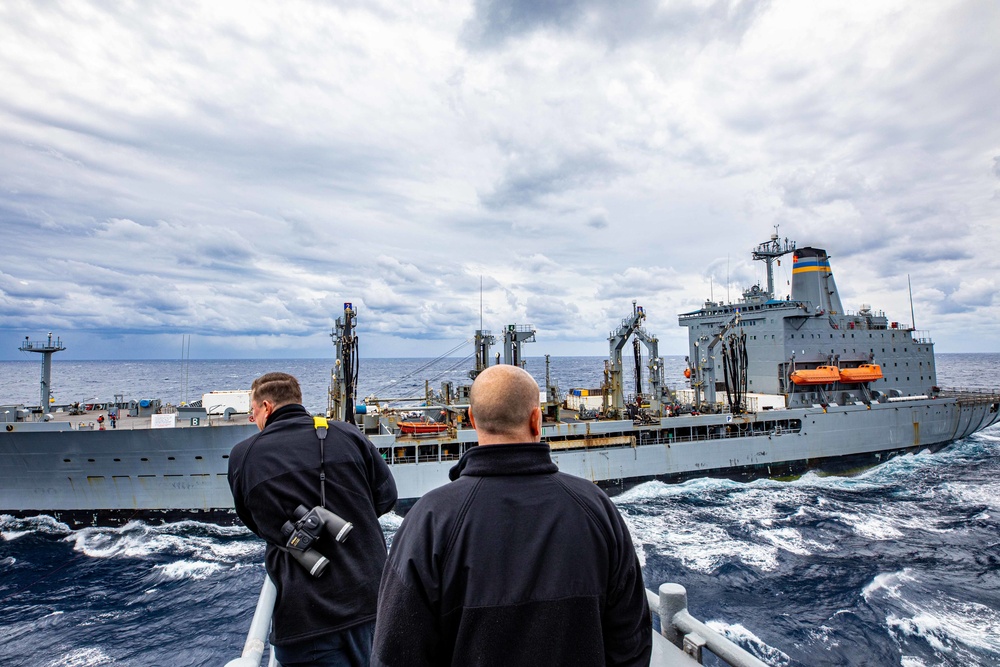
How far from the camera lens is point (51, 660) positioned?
11.0 m

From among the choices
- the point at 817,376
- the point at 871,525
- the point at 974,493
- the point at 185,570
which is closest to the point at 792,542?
the point at 871,525

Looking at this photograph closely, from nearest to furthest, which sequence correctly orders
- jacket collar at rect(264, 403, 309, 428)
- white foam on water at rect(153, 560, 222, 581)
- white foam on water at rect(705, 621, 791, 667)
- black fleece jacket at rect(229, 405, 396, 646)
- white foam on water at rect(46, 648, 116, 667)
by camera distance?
black fleece jacket at rect(229, 405, 396, 646), jacket collar at rect(264, 403, 309, 428), white foam on water at rect(705, 621, 791, 667), white foam on water at rect(46, 648, 116, 667), white foam on water at rect(153, 560, 222, 581)

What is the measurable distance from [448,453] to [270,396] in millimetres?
18797

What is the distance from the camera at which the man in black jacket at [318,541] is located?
2.75m

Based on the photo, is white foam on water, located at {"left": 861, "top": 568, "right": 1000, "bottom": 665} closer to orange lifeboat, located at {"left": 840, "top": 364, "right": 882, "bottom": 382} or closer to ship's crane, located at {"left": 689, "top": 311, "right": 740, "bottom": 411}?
ship's crane, located at {"left": 689, "top": 311, "right": 740, "bottom": 411}

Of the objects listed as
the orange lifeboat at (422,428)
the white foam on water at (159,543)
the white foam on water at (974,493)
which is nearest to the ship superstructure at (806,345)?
the white foam on water at (974,493)

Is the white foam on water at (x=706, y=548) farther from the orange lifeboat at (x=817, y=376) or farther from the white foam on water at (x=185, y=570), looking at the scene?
the white foam on water at (x=185, y=570)

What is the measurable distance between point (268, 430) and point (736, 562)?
16.4m

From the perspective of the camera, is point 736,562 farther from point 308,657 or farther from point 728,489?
point 308,657

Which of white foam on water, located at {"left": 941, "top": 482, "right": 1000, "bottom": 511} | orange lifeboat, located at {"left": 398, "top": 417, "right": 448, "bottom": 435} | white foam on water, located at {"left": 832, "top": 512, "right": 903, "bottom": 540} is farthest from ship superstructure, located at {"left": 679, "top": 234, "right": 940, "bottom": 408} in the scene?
orange lifeboat, located at {"left": 398, "top": 417, "right": 448, "bottom": 435}

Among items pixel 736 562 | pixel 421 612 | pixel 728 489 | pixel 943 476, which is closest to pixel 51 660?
pixel 421 612

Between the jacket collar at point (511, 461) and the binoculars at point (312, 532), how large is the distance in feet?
4.10

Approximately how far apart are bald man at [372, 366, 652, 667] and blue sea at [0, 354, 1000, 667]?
11.9 m

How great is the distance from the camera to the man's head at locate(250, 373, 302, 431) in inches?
121
